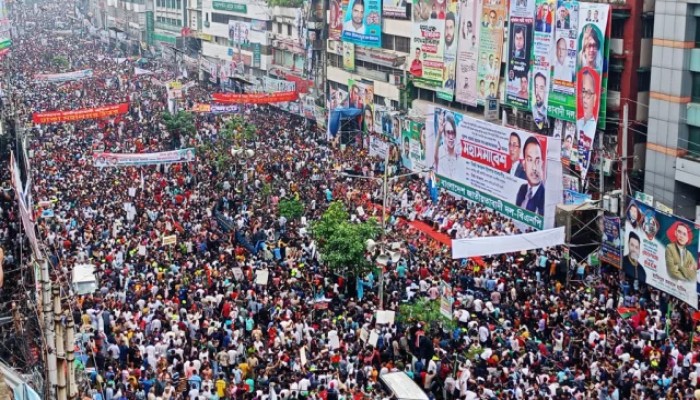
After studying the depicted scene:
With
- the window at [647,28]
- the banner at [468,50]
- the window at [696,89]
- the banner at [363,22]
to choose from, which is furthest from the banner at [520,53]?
the banner at [363,22]

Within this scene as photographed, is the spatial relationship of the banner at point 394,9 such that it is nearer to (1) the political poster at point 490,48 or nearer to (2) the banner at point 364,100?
(2) the banner at point 364,100

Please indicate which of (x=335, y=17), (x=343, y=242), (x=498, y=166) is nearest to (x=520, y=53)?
(x=498, y=166)

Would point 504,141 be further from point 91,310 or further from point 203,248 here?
point 91,310

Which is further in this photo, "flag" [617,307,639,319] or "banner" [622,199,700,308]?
"banner" [622,199,700,308]

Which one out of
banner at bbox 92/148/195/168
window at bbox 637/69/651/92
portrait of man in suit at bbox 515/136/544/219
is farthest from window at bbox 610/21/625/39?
banner at bbox 92/148/195/168

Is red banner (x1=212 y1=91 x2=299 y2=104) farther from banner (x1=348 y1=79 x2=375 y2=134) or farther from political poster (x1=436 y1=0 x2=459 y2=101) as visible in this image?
political poster (x1=436 y1=0 x2=459 y2=101)

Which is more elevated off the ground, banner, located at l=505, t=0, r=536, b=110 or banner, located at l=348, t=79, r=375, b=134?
banner, located at l=505, t=0, r=536, b=110
